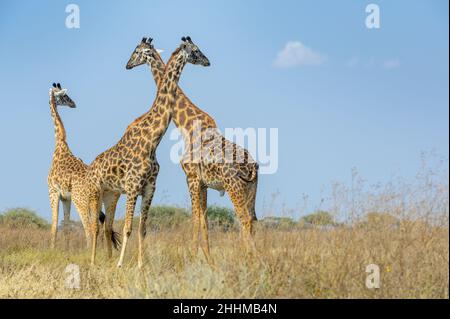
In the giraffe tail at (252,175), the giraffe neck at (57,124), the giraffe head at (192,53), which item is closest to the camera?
the giraffe tail at (252,175)

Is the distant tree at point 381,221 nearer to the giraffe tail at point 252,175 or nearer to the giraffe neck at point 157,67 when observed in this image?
the giraffe tail at point 252,175

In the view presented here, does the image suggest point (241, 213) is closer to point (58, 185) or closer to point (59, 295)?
point (59, 295)

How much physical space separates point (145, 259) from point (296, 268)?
12.4 feet

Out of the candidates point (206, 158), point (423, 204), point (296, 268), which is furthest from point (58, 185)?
point (423, 204)

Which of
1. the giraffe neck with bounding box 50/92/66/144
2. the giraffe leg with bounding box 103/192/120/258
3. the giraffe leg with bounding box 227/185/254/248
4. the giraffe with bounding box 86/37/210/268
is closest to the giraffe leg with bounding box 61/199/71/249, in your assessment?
the giraffe neck with bounding box 50/92/66/144

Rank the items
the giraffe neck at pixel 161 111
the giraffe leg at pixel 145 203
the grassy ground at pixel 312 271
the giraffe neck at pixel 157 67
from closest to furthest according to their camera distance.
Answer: the grassy ground at pixel 312 271 < the giraffe leg at pixel 145 203 < the giraffe neck at pixel 161 111 < the giraffe neck at pixel 157 67

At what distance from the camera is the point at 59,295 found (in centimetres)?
895

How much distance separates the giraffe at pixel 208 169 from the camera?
32.6 feet

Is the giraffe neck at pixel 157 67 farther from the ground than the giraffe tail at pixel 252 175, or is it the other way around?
the giraffe neck at pixel 157 67

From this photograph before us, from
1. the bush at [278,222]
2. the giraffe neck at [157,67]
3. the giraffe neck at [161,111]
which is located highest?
the giraffe neck at [157,67]

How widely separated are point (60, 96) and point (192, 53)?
14.6ft

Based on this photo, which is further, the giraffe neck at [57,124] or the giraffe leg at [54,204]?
the giraffe neck at [57,124]

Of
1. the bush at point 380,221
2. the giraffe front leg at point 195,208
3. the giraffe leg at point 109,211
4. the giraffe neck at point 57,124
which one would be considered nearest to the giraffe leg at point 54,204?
the giraffe neck at point 57,124

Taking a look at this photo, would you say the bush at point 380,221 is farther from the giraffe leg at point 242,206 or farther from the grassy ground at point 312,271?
the giraffe leg at point 242,206
